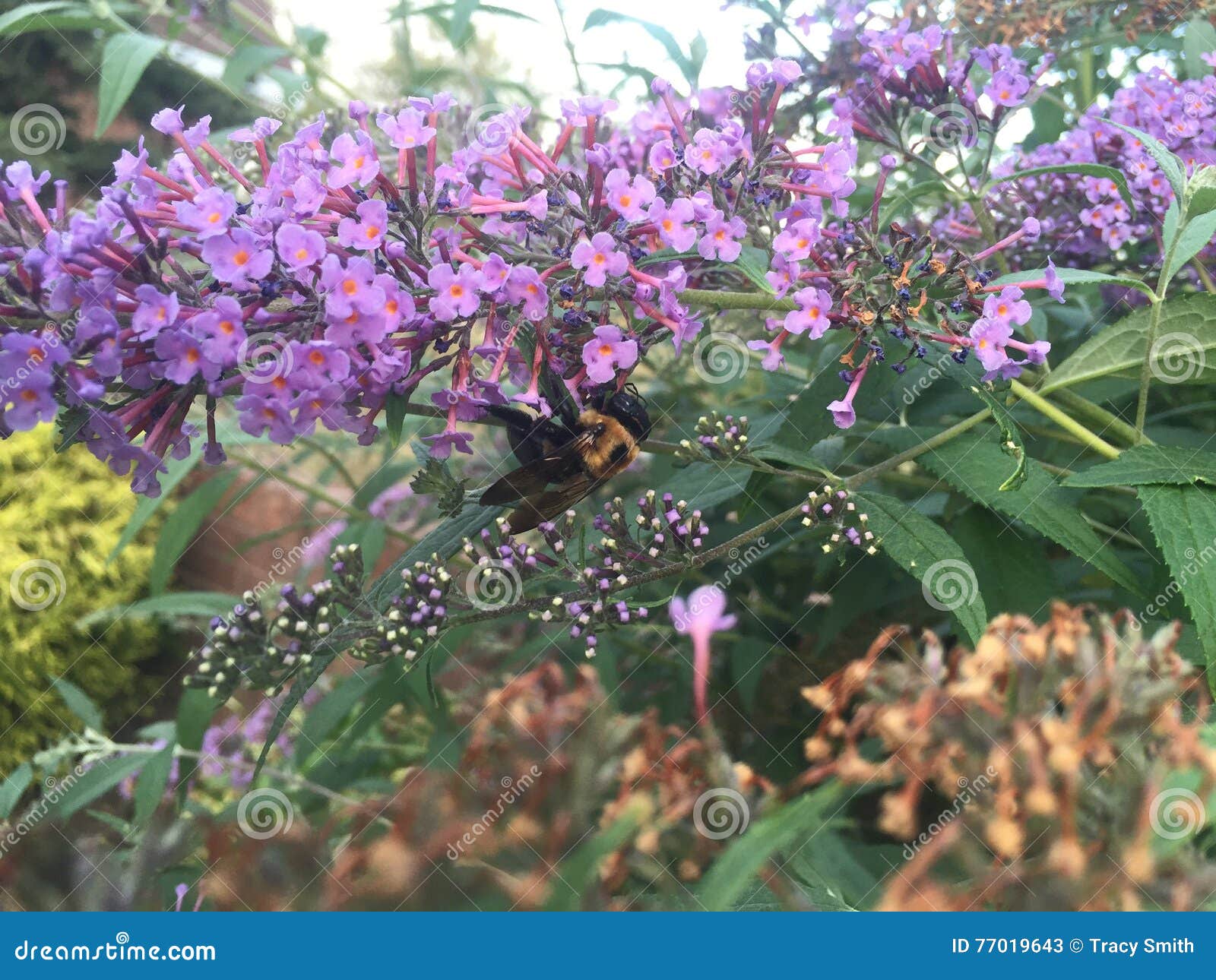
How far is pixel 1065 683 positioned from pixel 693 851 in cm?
30

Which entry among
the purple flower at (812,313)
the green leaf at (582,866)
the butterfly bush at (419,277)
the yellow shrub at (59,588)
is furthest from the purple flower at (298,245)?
the yellow shrub at (59,588)

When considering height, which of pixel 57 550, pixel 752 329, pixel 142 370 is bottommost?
pixel 57 550

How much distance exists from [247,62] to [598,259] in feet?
4.99

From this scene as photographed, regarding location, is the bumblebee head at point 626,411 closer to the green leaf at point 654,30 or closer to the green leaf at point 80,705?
the green leaf at point 654,30

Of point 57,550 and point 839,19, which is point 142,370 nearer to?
point 839,19

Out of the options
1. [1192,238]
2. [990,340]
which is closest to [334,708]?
[990,340]

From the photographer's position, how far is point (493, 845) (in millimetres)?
552

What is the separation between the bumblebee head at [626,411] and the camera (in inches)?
48.4

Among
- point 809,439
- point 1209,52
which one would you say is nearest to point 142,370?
point 809,439

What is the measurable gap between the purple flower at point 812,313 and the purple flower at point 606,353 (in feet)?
0.69

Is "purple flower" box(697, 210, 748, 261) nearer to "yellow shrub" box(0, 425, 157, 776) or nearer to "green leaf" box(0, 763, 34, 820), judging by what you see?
"green leaf" box(0, 763, 34, 820)

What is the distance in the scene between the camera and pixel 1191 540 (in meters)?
1.07

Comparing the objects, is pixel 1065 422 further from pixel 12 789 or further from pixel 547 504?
pixel 12 789

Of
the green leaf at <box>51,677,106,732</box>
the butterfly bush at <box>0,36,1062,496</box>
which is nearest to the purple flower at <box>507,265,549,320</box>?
the butterfly bush at <box>0,36,1062,496</box>
